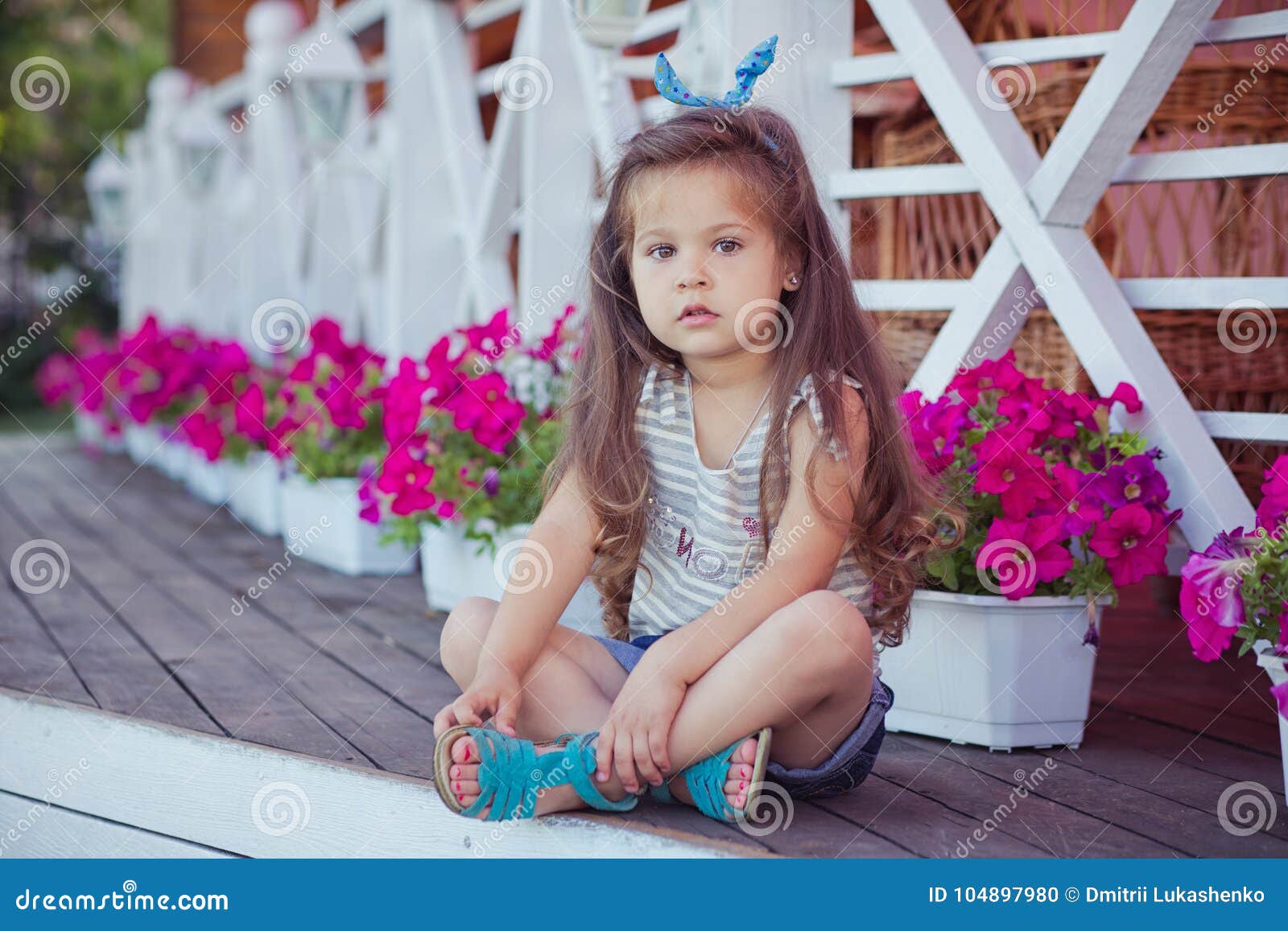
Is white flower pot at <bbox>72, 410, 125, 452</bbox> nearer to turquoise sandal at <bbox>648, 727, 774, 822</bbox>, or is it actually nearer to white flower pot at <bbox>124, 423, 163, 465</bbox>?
white flower pot at <bbox>124, 423, 163, 465</bbox>

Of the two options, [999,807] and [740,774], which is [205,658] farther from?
[999,807]

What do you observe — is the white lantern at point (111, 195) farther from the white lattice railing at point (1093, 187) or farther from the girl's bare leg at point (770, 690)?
the girl's bare leg at point (770, 690)

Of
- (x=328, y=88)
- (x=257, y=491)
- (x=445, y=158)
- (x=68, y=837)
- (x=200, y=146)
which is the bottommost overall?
(x=68, y=837)

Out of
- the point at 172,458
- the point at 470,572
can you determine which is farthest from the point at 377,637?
the point at 172,458

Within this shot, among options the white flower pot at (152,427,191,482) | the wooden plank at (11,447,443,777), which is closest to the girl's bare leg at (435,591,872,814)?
the wooden plank at (11,447,443,777)

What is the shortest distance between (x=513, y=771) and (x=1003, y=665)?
2.62 feet

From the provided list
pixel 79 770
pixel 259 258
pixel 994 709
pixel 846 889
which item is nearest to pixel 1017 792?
pixel 994 709

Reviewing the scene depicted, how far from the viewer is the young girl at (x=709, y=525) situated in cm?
165

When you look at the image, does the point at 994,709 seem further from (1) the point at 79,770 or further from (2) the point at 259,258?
(2) the point at 259,258

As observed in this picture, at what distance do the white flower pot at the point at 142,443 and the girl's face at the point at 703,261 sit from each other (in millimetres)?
4720

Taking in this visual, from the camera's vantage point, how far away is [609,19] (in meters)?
3.00

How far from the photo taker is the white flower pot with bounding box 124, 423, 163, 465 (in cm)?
639

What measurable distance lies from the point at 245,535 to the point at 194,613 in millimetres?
1331

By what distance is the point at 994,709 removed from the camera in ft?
6.78
